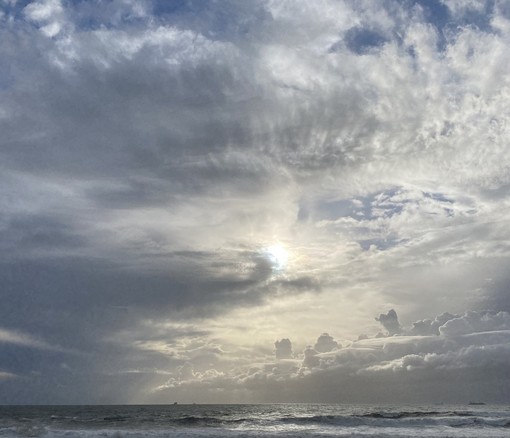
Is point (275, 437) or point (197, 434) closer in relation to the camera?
point (275, 437)

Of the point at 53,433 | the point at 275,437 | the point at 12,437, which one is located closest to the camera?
the point at 275,437

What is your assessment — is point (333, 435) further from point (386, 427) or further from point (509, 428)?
point (509, 428)

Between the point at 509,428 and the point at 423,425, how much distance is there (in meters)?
11.2

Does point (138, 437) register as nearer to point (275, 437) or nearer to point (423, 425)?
point (275, 437)

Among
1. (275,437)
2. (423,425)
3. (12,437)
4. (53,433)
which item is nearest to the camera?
(275,437)

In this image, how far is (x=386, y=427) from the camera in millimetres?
63438

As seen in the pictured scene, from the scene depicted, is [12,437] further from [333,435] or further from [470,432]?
[470,432]

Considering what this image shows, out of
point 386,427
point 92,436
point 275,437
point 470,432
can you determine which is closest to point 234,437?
point 275,437

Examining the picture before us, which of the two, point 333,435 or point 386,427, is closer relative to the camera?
point 333,435

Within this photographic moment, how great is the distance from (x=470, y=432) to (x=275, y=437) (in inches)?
1005

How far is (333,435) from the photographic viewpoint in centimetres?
5203

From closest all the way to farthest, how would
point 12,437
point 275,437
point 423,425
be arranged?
point 275,437
point 12,437
point 423,425

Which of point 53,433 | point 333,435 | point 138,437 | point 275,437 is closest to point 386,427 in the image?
point 333,435

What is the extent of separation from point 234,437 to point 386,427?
23873 millimetres
